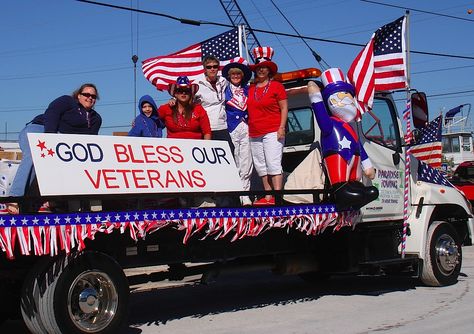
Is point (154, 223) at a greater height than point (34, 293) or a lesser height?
greater

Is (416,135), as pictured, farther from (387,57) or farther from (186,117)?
(186,117)

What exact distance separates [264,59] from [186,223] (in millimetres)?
2614

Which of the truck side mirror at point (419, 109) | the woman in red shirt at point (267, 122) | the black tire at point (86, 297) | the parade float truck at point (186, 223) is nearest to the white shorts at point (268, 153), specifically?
the woman in red shirt at point (267, 122)

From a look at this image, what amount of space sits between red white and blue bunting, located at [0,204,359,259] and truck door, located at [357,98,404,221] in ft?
2.70

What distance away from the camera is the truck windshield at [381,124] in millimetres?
8289

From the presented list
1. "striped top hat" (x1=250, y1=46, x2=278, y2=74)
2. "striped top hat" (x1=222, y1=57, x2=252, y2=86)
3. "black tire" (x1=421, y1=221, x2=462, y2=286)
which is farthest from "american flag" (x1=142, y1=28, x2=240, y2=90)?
"black tire" (x1=421, y1=221, x2=462, y2=286)

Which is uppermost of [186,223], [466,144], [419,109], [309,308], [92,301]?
[466,144]

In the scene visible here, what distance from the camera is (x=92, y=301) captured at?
18.2ft

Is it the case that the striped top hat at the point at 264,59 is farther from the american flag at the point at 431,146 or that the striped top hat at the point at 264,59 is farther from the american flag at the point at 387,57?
the american flag at the point at 431,146

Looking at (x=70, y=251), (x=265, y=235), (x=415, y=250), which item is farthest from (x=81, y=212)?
(x=415, y=250)

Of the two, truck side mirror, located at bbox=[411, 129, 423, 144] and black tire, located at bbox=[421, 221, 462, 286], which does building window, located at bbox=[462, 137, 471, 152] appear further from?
truck side mirror, located at bbox=[411, 129, 423, 144]

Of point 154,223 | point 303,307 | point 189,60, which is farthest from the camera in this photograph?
point 189,60

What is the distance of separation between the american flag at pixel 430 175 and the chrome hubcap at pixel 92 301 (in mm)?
4849

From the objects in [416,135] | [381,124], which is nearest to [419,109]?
[416,135]
